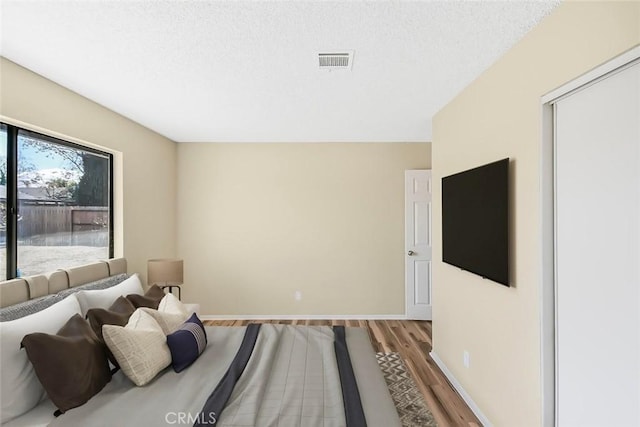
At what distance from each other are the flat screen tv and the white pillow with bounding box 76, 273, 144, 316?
9.25ft

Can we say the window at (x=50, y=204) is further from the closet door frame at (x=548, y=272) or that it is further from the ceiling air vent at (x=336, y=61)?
the closet door frame at (x=548, y=272)

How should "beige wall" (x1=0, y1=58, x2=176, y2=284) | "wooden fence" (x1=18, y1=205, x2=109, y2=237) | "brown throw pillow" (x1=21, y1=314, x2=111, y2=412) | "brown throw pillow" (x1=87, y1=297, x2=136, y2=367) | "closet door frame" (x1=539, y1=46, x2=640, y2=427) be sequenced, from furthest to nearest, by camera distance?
"wooden fence" (x1=18, y1=205, x2=109, y2=237) → "beige wall" (x1=0, y1=58, x2=176, y2=284) → "brown throw pillow" (x1=87, y1=297, x2=136, y2=367) → "closet door frame" (x1=539, y1=46, x2=640, y2=427) → "brown throw pillow" (x1=21, y1=314, x2=111, y2=412)

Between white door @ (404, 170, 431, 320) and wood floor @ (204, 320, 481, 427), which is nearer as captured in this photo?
wood floor @ (204, 320, 481, 427)

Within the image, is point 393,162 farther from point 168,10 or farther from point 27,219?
point 27,219

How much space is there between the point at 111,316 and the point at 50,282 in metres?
0.58

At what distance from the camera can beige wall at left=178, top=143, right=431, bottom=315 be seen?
4266 mm

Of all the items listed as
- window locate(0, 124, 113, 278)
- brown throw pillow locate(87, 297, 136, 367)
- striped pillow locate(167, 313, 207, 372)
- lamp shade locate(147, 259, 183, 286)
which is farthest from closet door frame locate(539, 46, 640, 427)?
window locate(0, 124, 113, 278)

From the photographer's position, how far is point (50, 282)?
6.94ft

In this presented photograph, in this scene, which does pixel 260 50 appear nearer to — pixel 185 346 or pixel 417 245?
pixel 185 346

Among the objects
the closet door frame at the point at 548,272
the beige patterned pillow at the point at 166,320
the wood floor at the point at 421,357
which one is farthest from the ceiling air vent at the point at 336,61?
the wood floor at the point at 421,357

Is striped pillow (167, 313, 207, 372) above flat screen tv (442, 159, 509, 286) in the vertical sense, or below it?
below

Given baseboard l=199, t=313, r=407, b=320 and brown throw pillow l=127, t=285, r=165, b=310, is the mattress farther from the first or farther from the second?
baseboard l=199, t=313, r=407, b=320

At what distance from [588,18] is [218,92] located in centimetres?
240

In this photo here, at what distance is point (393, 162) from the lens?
170 inches
